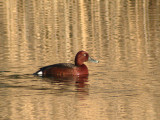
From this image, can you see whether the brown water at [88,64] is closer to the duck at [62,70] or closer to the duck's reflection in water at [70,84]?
the duck's reflection in water at [70,84]

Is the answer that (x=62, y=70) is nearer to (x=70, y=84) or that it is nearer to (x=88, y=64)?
(x=70, y=84)

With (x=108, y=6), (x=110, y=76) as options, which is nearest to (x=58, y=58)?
(x=110, y=76)

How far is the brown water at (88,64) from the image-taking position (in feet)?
35.5

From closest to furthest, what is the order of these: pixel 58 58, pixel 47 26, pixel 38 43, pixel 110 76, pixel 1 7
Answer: pixel 110 76, pixel 58 58, pixel 38 43, pixel 47 26, pixel 1 7

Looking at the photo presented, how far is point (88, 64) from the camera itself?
16328 mm

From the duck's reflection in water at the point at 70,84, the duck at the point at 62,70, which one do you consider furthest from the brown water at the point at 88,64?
the duck at the point at 62,70

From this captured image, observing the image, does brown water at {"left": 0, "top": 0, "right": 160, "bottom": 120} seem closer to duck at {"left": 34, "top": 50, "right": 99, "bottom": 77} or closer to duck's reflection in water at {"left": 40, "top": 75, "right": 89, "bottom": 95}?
duck's reflection in water at {"left": 40, "top": 75, "right": 89, "bottom": 95}

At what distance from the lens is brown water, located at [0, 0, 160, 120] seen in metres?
10.8

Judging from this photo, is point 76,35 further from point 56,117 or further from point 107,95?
point 56,117

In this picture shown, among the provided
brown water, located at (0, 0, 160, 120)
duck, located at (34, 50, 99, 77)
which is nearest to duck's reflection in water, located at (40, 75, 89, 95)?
brown water, located at (0, 0, 160, 120)

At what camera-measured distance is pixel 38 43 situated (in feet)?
64.5

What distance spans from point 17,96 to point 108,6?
20975 mm

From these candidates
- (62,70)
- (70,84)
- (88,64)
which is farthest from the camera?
(88,64)

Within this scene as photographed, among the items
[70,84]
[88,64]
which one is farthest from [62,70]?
[88,64]
